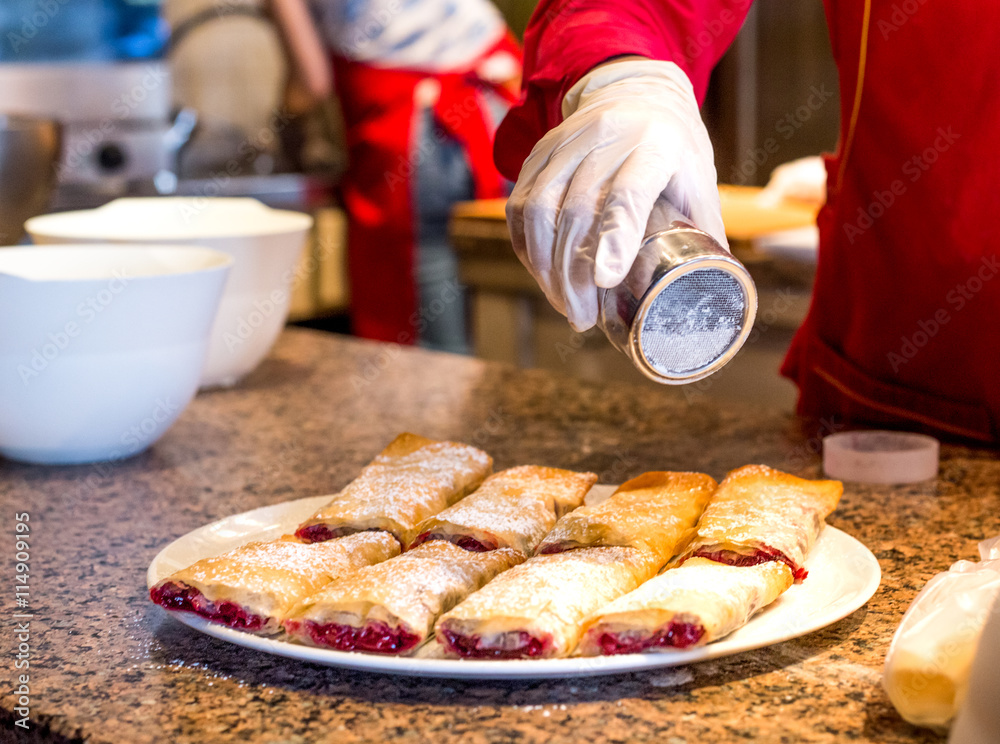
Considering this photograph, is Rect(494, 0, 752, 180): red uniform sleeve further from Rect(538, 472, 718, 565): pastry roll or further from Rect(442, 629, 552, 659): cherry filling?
Rect(442, 629, 552, 659): cherry filling

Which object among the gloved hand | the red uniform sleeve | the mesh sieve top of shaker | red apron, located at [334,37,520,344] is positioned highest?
the red uniform sleeve

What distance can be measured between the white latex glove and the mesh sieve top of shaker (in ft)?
7.72

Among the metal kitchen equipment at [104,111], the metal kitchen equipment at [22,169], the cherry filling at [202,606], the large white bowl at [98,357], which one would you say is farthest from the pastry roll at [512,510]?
the metal kitchen equipment at [104,111]

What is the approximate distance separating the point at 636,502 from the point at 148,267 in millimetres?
866

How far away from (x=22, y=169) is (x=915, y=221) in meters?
1.54

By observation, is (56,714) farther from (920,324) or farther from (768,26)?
(768,26)

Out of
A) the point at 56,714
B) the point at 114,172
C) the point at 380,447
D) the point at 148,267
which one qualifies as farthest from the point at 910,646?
the point at 114,172

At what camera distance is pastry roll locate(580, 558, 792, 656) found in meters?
0.77

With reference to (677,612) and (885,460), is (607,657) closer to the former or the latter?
(677,612)

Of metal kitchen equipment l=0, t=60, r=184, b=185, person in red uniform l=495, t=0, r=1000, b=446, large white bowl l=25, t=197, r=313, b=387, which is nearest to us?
person in red uniform l=495, t=0, r=1000, b=446

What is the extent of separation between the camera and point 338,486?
1.33 meters

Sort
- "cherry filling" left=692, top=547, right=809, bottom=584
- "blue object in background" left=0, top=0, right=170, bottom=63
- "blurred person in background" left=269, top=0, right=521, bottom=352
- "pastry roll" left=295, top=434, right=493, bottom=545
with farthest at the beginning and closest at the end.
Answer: "blurred person in background" left=269, top=0, right=521, bottom=352 → "blue object in background" left=0, top=0, right=170, bottom=63 → "pastry roll" left=295, top=434, right=493, bottom=545 → "cherry filling" left=692, top=547, right=809, bottom=584

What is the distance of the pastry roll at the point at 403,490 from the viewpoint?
1041 mm

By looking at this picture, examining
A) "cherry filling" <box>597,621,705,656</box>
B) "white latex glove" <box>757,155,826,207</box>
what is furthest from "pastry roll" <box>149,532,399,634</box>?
"white latex glove" <box>757,155,826,207</box>
